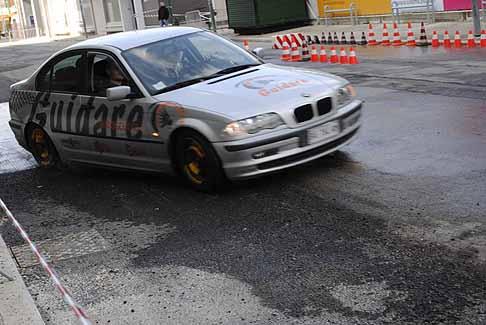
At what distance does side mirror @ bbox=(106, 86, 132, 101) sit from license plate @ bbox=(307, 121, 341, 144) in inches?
75.8

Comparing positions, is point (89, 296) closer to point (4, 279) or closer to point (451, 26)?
point (4, 279)

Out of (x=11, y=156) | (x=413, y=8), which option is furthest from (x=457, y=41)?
(x=11, y=156)

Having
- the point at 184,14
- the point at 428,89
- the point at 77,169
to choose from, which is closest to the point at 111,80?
the point at 77,169

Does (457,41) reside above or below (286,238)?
above

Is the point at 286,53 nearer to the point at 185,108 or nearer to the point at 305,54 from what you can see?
the point at 305,54

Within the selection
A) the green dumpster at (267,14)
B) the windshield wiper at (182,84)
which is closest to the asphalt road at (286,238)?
the windshield wiper at (182,84)

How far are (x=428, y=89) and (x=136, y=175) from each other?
5837 millimetres

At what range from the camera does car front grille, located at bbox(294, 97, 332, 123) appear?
6898 mm

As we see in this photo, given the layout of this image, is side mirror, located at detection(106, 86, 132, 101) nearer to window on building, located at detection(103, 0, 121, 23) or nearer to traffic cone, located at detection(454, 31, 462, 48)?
traffic cone, located at detection(454, 31, 462, 48)

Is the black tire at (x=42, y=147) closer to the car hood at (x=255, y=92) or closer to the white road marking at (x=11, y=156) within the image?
the white road marking at (x=11, y=156)

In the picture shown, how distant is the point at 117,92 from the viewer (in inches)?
293

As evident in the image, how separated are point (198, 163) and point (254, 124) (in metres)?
0.73

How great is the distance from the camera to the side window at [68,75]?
8.30 metres

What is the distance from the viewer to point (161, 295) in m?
4.82
